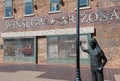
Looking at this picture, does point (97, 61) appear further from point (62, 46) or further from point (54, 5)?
point (54, 5)

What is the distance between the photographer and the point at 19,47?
23750 millimetres

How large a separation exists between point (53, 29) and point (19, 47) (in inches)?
174

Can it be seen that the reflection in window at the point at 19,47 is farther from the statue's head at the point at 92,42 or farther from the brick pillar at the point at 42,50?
the statue's head at the point at 92,42

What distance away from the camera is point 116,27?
18562 millimetres

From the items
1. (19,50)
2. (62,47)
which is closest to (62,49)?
(62,47)

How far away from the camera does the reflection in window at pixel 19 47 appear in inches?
897

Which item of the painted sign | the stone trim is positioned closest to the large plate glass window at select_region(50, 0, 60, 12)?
the painted sign

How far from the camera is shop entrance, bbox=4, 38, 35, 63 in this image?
2269 cm

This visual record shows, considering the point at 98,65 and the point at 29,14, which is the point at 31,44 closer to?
the point at 29,14

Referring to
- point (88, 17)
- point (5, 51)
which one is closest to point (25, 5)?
point (5, 51)

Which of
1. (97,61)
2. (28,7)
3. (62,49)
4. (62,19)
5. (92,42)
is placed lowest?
(62,49)

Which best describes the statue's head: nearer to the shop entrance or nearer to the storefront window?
the storefront window

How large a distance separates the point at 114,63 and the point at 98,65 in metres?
10.7

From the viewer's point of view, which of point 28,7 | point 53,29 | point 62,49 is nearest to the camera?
point 62,49
